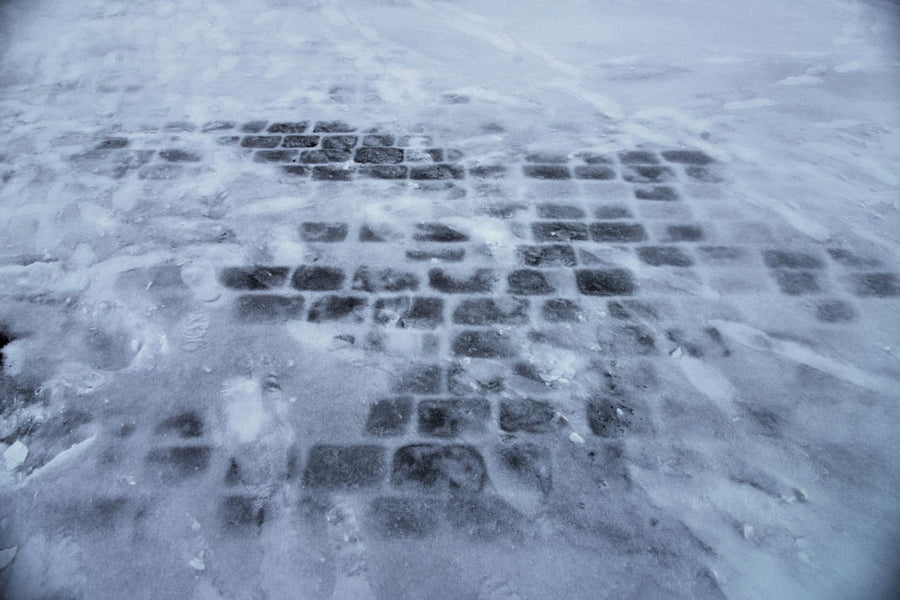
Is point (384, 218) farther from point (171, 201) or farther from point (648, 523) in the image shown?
point (648, 523)

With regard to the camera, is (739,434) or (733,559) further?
(739,434)

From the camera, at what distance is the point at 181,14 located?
4.92m

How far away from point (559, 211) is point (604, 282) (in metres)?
0.54

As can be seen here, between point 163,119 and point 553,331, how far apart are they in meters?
2.92

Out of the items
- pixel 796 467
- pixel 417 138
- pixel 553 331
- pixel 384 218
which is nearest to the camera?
pixel 796 467

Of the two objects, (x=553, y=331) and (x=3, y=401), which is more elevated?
(x=553, y=331)

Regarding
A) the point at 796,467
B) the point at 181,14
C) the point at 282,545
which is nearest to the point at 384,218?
the point at 282,545

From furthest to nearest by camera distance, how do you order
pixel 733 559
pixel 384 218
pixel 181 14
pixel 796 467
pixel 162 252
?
1. pixel 181 14
2. pixel 384 218
3. pixel 162 252
4. pixel 796 467
5. pixel 733 559

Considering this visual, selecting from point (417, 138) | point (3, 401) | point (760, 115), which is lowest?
point (3, 401)

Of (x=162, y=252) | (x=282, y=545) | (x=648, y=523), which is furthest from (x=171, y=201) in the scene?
(x=648, y=523)

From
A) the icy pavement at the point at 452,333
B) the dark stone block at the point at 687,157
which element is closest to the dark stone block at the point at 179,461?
the icy pavement at the point at 452,333

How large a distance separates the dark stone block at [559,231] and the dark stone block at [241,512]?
1.66m

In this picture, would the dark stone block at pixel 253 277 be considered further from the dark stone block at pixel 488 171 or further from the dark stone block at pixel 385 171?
the dark stone block at pixel 488 171

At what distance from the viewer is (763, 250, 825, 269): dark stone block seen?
2451 mm
